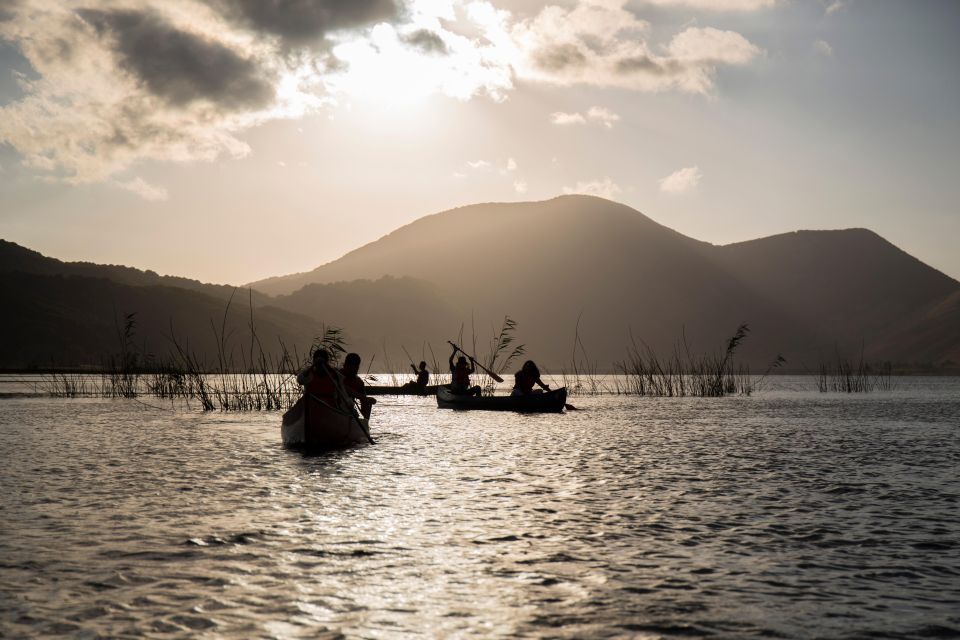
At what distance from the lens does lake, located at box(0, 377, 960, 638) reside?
19.6ft

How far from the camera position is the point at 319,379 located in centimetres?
1891

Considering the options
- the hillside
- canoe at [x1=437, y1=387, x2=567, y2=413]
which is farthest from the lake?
the hillside

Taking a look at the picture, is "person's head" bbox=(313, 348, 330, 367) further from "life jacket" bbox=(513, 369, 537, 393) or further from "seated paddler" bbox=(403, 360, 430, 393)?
"seated paddler" bbox=(403, 360, 430, 393)

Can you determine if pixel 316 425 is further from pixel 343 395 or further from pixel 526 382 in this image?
pixel 526 382

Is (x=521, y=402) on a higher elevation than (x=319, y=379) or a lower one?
lower

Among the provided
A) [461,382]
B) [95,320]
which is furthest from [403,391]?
[95,320]

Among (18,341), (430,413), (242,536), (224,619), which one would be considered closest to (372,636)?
(224,619)

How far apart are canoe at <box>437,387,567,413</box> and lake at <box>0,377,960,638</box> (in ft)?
41.1

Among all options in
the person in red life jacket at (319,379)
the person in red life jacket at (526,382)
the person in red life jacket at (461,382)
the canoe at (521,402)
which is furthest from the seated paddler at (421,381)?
the person in red life jacket at (319,379)

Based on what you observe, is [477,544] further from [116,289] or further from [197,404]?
[116,289]

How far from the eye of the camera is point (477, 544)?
336 inches

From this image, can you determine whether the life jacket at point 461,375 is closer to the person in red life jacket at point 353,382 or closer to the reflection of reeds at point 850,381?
the person in red life jacket at point 353,382

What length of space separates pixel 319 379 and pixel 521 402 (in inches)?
560

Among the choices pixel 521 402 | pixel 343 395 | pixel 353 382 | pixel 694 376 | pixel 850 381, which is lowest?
pixel 850 381
